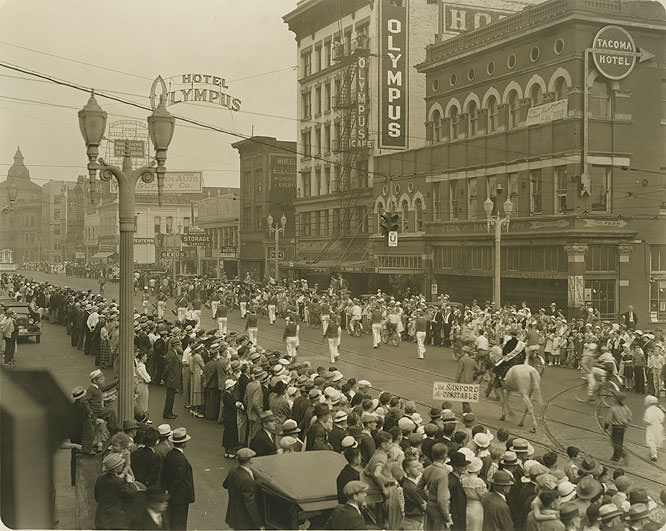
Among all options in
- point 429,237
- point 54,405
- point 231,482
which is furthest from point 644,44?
point 54,405

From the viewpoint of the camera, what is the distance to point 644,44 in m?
16.1

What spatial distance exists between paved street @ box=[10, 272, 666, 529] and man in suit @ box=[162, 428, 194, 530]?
995 millimetres

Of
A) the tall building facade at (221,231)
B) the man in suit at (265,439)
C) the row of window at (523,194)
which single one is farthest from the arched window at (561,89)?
the man in suit at (265,439)

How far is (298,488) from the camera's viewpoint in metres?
8.03

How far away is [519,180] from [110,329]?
43.8ft

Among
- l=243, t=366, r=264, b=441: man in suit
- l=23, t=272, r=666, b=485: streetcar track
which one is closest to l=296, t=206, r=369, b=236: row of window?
l=23, t=272, r=666, b=485: streetcar track

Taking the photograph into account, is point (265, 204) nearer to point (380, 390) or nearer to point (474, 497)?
point (380, 390)

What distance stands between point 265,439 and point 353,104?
1921cm

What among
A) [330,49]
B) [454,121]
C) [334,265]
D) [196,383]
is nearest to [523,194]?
[454,121]

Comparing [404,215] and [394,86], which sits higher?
Answer: [394,86]

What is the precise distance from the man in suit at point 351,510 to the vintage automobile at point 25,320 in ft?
59.7

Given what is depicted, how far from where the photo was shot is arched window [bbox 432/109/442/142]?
2492cm

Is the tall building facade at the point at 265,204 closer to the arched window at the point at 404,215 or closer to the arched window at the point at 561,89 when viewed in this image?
the arched window at the point at 404,215

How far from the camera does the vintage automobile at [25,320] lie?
22938 mm
